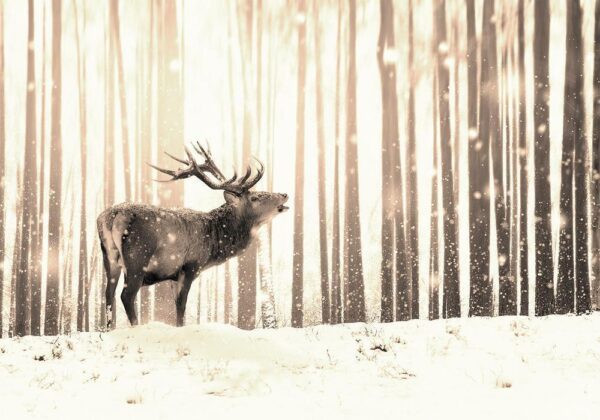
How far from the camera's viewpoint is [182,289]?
7680mm

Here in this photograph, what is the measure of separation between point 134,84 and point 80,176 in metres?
2.41

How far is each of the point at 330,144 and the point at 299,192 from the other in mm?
1264

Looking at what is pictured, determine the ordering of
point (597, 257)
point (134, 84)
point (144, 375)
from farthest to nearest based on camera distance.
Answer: point (134, 84)
point (597, 257)
point (144, 375)

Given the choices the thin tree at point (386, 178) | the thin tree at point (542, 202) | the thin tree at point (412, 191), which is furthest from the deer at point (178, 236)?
the thin tree at point (542, 202)

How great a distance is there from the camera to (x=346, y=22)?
12.8 metres

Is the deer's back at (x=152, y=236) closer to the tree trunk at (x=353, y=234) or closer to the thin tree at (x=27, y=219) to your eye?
the tree trunk at (x=353, y=234)

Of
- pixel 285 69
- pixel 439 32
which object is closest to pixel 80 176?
pixel 285 69

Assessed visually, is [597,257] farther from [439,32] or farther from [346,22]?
[346,22]

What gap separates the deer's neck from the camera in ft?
26.8

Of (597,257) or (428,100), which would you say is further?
(428,100)

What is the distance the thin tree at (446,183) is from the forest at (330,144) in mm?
38

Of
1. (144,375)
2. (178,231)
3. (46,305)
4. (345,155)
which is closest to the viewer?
(144,375)

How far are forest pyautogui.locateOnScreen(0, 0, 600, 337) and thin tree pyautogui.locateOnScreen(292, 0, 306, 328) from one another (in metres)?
0.04

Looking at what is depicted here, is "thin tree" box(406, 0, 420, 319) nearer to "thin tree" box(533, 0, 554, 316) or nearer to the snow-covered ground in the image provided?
"thin tree" box(533, 0, 554, 316)
